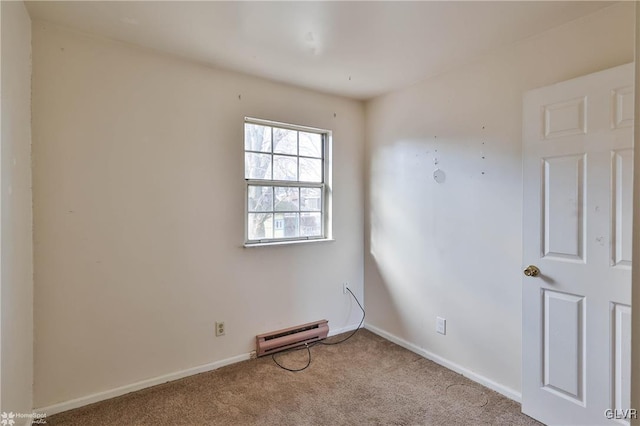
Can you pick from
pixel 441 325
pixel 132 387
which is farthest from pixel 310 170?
pixel 132 387

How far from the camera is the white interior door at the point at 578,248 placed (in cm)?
163

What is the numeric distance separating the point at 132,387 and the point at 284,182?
1.88 meters

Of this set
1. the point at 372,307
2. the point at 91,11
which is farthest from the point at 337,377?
Result: the point at 91,11

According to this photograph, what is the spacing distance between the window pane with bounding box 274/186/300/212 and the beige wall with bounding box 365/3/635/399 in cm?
83

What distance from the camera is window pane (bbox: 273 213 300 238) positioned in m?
2.91

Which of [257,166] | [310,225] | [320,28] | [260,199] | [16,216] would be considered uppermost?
[320,28]

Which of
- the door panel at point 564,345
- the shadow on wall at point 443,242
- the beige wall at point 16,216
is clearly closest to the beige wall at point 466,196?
the shadow on wall at point 443,242

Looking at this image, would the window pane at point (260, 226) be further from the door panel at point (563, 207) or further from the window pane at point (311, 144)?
the door panel at point (563, 207)

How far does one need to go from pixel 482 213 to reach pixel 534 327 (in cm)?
79

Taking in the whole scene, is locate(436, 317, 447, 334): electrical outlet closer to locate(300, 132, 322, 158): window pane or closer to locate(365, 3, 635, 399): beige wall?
locate(365, 3, 635, 399): beige wall

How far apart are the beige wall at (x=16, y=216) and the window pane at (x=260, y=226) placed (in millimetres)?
1404

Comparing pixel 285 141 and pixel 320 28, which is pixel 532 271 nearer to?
pixel 320 28

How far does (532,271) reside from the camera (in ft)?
6.37

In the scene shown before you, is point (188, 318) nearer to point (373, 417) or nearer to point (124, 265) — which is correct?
point (124, 265)
